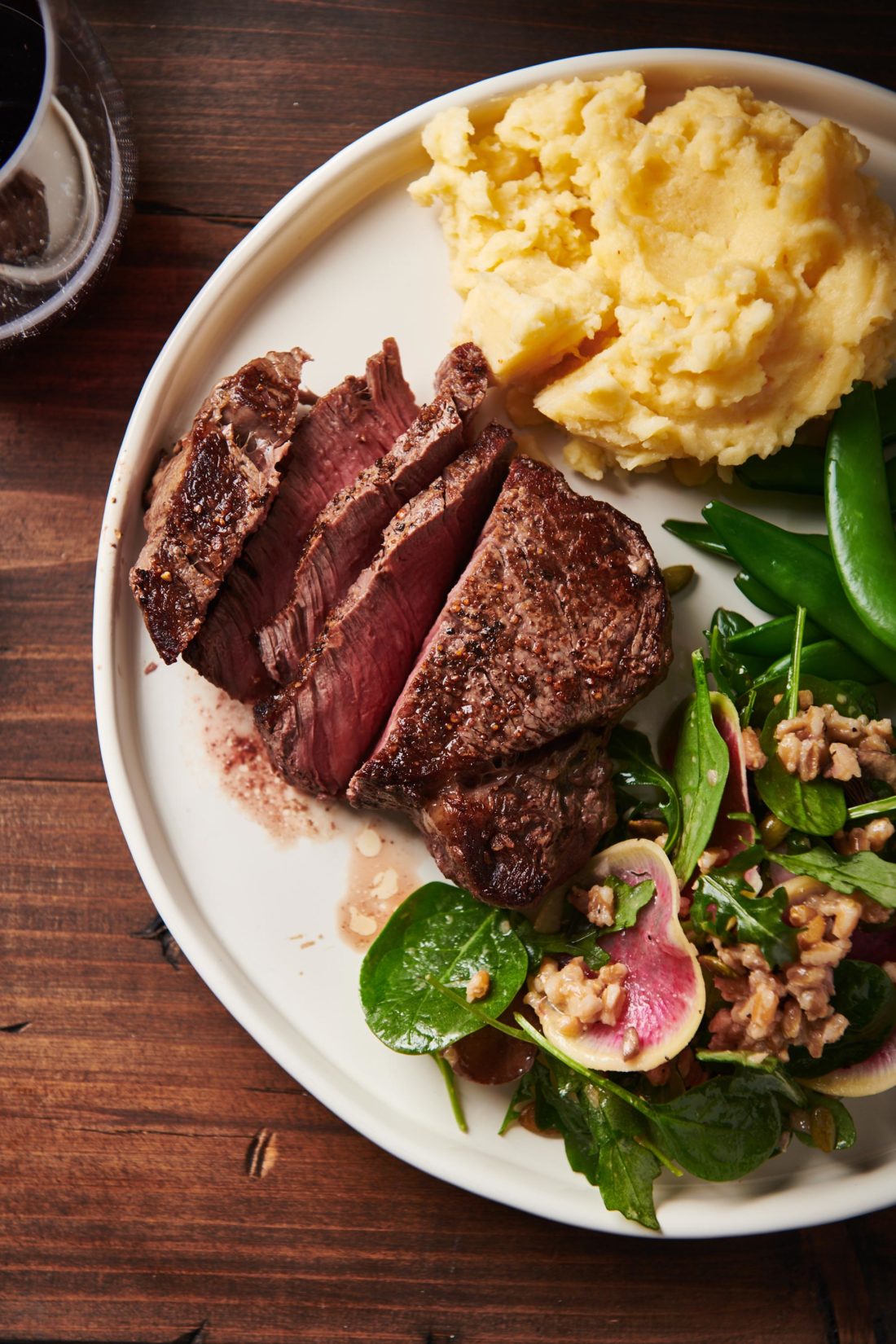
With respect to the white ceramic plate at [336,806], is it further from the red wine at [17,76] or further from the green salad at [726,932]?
the red wine at [17,76]

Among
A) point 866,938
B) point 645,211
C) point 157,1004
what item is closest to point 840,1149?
point 866,938

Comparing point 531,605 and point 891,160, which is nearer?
point 531,605

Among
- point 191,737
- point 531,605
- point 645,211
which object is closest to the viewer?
point 531,605

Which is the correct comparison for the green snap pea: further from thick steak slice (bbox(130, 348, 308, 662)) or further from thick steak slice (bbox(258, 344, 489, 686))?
thick steak slice (bbox(130, 348, 308, 662))

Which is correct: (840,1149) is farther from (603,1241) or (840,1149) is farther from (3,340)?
(3,340)

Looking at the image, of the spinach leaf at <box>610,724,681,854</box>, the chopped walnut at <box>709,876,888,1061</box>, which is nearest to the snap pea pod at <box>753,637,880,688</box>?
the spinach leaf at <box>610,724,681,854</box>

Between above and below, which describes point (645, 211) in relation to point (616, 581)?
above
